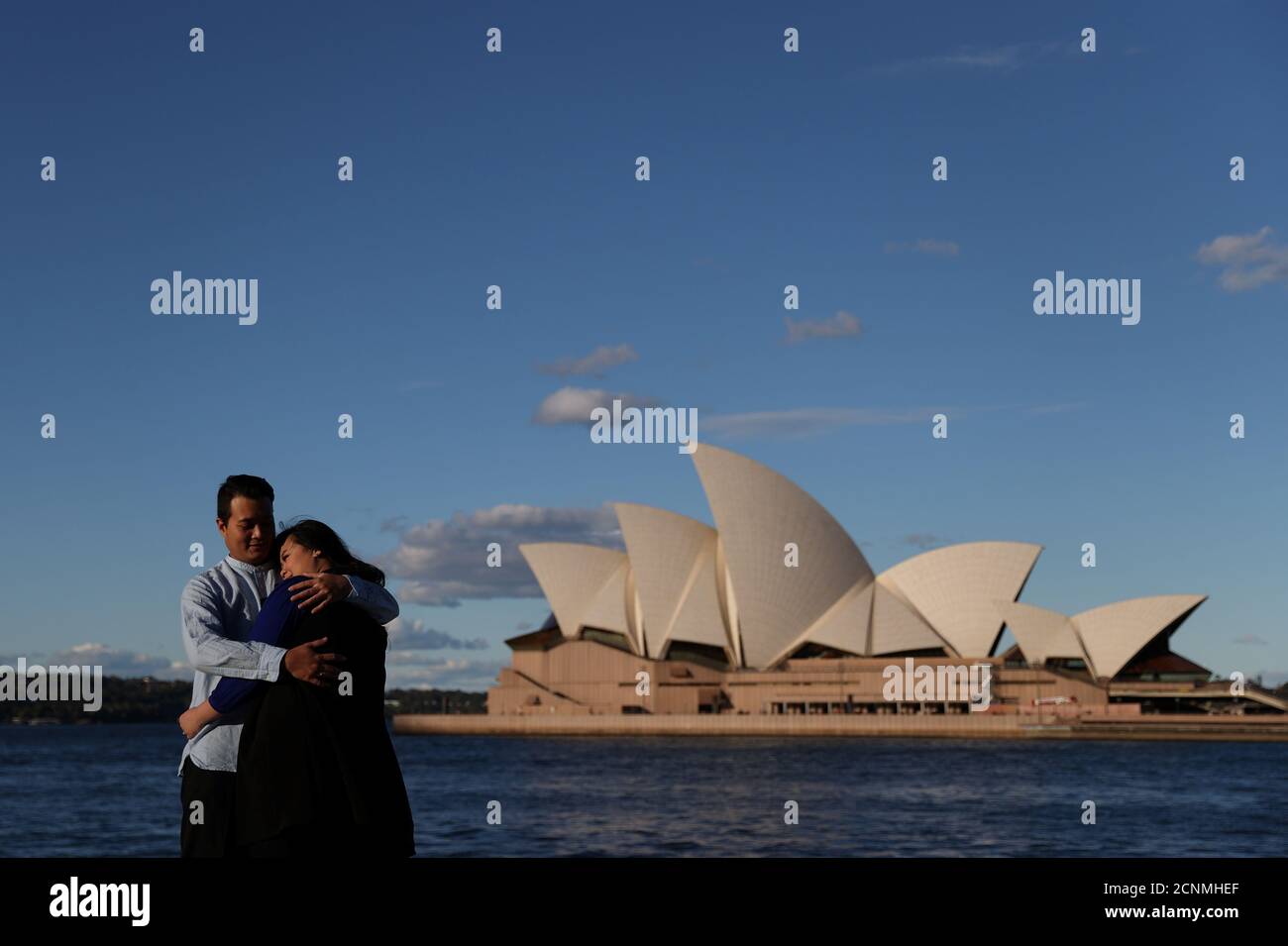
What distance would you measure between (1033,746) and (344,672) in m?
55.0

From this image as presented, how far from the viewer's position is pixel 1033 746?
5525cm

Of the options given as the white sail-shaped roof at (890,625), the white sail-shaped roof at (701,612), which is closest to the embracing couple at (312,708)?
the white sail-shaped roof at (701,612)

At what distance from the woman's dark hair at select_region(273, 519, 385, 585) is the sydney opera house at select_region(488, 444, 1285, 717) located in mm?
58868

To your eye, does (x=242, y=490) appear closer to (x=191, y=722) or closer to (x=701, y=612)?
(x=191, y=722)

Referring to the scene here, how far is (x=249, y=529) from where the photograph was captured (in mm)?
4105

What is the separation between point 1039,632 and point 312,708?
2604 inches

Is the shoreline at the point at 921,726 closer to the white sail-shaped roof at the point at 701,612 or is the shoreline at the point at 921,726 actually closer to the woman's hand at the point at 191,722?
the white sail-shaped roof at the point at 701,612

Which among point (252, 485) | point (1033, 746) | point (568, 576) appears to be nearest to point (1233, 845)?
point (252, 485)

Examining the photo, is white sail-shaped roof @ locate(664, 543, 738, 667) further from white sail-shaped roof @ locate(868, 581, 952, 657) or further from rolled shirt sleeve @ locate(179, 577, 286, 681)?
rolled shirt sleeve @ locate(179, 577, 286, 681)

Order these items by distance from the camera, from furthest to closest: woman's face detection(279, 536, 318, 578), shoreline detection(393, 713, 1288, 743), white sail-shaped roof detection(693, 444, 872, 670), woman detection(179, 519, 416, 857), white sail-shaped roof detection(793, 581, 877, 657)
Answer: white sail-shaped roof detection(793, 581, 877, 657) → shoreline detection(393, 713, 1288, 743) → white sail-shaped roof detection(693, 444, 872, 670) → woman's face detection(279, 536, 318, 578) → woman detection(179, 519, 416, 857)

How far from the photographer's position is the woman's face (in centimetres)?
359

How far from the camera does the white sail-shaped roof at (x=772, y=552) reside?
60.7 metres

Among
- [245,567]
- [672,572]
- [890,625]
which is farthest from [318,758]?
[890,625]

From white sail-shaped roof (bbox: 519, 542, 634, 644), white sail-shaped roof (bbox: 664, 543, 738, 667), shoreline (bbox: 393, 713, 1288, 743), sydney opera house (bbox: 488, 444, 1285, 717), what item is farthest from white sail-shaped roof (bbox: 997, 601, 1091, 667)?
white sail-shaped roof (bbox: 519, 542, 634, 644)
